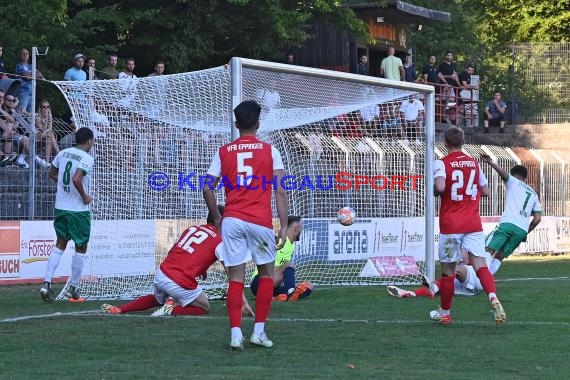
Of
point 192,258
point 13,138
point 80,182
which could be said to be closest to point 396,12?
point 13,138

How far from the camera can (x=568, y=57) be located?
3509 cm

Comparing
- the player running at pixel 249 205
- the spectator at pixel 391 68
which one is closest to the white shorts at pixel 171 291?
the player running at pixel 249 205

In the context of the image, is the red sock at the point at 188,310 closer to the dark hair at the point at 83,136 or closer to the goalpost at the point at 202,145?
the goalpost at the point at 202,145

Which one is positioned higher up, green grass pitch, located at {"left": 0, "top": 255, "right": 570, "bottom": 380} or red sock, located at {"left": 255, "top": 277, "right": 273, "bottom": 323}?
red sock, located at {"left": 255, "top": 277, "right": 273, "bottom": 323}

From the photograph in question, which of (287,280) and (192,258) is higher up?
(192,258)

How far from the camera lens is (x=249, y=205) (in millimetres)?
8727

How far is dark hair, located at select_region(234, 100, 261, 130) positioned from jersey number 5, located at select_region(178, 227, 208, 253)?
7.72ft

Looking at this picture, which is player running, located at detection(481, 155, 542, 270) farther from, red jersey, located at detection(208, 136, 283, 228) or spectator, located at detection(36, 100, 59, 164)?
red jersey, located at detection(208, 136, 283, 228)

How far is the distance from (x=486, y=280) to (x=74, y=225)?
5291 mm

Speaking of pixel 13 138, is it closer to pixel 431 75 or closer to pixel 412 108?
pixel 412 108

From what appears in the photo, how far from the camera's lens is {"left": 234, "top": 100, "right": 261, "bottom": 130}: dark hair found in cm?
870

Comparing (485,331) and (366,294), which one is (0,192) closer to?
(366,294)

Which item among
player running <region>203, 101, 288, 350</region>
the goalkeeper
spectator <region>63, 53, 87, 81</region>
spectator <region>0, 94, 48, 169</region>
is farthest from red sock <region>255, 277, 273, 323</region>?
spectator <region>63, 53, 87, 81</region>

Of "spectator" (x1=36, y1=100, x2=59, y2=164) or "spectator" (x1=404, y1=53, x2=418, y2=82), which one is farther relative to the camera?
"spectator" (x1=404, y1=53, x2=418, y2=82)
